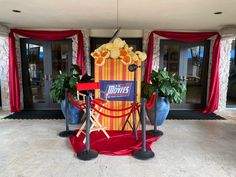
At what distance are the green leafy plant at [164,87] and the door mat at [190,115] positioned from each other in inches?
37.0

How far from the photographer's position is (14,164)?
2.68 m

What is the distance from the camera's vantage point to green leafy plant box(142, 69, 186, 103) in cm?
427

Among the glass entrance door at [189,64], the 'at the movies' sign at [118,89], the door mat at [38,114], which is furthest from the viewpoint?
the glass entrance door at [189,64]

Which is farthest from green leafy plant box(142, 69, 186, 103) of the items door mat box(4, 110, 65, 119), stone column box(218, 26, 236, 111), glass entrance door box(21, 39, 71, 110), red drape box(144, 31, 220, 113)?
glass entrance door box(21, 39, 71, 110)

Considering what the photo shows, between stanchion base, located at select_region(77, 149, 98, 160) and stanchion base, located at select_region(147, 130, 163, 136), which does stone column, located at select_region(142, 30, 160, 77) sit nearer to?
stanchion base, located at select_region(147, 130, 163, 136)

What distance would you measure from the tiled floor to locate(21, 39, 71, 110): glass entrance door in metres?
1.82

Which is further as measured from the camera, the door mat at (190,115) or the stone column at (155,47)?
the stone column at (155,47)

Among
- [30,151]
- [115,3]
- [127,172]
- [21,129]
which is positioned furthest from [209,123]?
[21,129]

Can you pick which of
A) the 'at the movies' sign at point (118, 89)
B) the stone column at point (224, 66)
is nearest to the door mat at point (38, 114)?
the 'at the movies' sign at point (118, 89)

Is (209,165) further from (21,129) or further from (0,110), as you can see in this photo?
(0,110)

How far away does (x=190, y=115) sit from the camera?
533 cm

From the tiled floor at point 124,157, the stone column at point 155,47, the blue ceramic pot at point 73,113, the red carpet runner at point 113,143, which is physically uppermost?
the stone column at point 155,47

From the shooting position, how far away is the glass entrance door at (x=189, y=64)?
230 inches

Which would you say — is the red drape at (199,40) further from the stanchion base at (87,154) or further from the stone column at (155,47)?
the stanchion base at (87,154)
